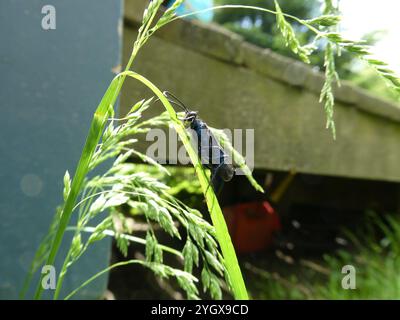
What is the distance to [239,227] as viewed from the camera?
12.5 feet

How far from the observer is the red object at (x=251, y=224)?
12.6 feet

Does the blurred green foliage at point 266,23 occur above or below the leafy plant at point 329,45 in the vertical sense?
above

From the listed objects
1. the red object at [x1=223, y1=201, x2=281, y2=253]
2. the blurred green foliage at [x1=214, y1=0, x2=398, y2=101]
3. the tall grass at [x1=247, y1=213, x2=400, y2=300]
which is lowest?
the tall grass at [x1=247, y1=213, x2=400, y2=300]

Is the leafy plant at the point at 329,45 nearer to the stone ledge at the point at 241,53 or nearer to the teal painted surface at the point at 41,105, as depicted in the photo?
the teal painted surface at the point at 41,105

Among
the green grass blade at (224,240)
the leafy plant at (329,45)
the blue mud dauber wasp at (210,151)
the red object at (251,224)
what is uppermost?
the leafy plant at (329,45)

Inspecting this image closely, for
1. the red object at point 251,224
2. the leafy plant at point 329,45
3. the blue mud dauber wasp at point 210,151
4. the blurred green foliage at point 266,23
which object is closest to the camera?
the leafy plant at point 329,45

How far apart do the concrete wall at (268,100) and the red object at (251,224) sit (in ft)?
3.32

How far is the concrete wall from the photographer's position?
2.27m

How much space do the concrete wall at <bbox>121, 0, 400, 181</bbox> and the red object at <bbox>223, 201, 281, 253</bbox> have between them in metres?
1.01

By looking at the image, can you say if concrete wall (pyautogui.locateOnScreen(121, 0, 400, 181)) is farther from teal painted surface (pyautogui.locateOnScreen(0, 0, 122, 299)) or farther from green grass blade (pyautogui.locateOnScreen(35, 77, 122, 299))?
green grass blade (pyautogui.locateOnScreen(35, 77, 122, 299))

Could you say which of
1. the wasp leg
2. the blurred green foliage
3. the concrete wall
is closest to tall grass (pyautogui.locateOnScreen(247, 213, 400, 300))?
the concrete wall

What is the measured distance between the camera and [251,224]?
385 centimetres

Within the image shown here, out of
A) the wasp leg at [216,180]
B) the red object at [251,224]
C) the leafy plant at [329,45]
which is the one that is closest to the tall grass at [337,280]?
the red object at [251,224]
